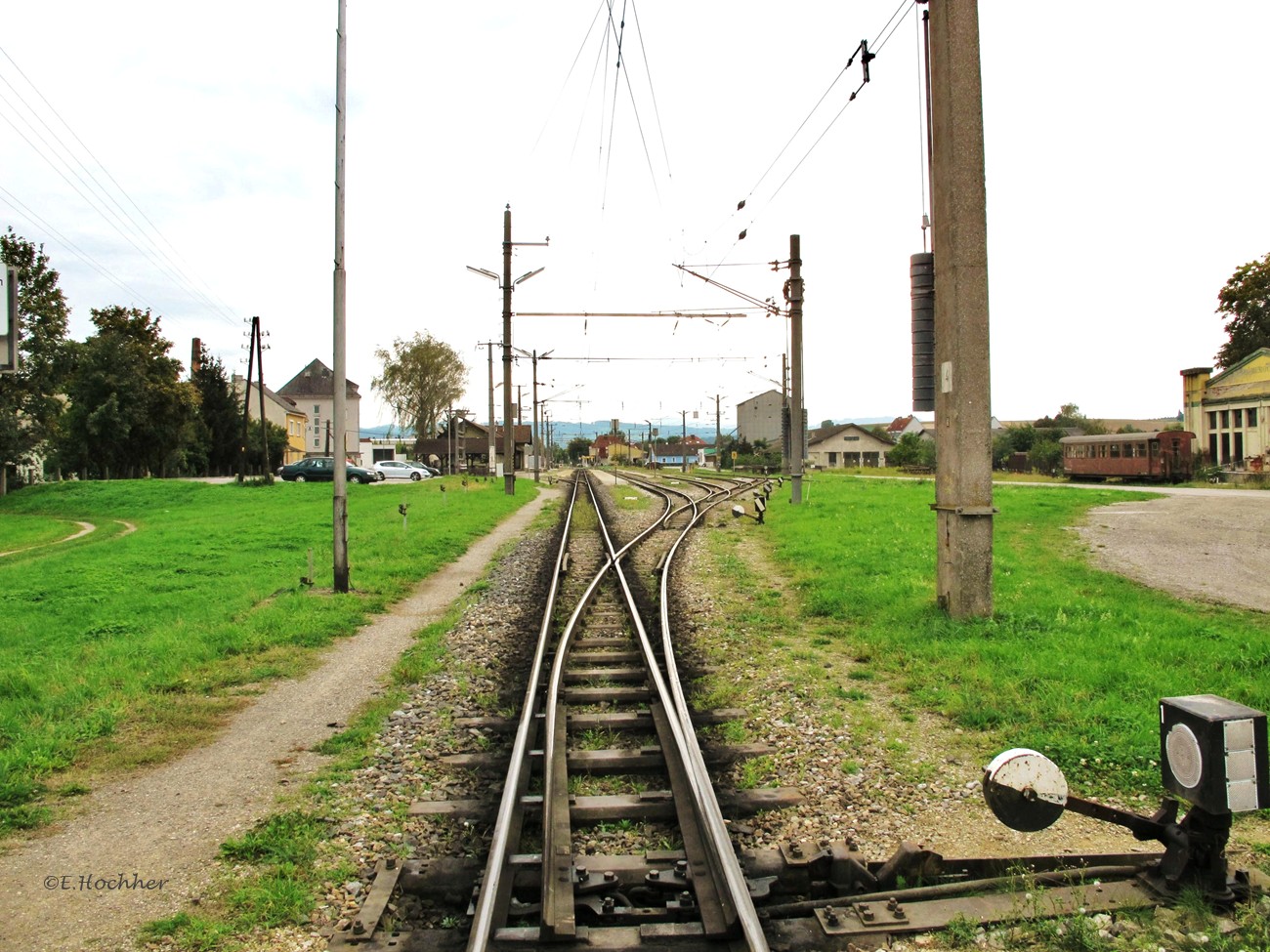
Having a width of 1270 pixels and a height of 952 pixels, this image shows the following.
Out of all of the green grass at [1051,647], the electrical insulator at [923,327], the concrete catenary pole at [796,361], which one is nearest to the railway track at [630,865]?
the green grass at [1051,647]

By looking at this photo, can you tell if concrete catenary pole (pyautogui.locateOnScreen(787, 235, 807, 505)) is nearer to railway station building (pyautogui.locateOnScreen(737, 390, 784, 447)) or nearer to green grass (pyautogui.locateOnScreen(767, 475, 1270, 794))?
green grass (pyautogui.locateOnScreen(767, 475, 1270, 794))

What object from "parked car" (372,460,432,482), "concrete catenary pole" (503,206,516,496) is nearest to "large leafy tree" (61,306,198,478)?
"parked car" (372,460,432,482)

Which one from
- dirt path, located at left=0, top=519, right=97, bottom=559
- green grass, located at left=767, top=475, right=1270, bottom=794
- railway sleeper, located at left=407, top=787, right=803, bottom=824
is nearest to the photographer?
railway sleeper, located at left=407, top=787, right=803, bottom=824

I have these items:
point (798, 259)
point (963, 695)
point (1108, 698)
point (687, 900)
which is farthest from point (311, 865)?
point (798, 259)

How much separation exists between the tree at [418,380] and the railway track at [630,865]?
8054 centimetres

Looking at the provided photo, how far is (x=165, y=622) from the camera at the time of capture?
10766 millimetres

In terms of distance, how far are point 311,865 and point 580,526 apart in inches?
686

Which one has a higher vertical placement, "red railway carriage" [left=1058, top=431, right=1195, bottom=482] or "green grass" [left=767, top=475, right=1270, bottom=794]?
"red railway carriage" [left=1058, top=431, right=1195, bottom=482]

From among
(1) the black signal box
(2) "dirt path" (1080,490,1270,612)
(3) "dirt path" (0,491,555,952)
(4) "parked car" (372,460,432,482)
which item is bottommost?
(3) "dirt path" (0,491,555,952)

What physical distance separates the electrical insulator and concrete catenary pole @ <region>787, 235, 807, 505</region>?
45.5 ft

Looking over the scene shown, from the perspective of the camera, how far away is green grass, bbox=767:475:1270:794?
17.5ft

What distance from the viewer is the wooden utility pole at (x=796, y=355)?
22.6 metres

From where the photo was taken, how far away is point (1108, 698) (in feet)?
18.9

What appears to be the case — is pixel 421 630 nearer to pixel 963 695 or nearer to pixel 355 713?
pixel 355 713
